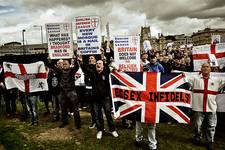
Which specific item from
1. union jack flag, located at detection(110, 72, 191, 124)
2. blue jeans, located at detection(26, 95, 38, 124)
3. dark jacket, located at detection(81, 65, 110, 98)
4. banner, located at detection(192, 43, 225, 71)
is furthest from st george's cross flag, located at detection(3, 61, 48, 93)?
banner, located at detection(192, 43, 225, 71)

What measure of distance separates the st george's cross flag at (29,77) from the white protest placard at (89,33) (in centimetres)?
219

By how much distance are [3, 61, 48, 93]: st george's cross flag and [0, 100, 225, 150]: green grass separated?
4.12 ft

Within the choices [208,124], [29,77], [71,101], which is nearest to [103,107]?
[71,101]

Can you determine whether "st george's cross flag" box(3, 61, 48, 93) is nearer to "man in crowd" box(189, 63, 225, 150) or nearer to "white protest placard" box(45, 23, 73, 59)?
"white protest placard" box(45, 23, 73, 59)

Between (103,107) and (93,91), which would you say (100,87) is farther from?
(103,107)

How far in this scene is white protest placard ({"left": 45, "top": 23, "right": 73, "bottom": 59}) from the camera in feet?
32.1

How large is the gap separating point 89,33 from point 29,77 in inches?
118

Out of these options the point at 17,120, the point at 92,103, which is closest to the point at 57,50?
the point at 92,103

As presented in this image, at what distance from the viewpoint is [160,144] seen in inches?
324

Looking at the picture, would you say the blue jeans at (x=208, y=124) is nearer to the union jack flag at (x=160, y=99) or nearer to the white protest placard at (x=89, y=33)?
the union jack flag at (x=160, y=99)

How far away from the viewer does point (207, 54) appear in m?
10.1

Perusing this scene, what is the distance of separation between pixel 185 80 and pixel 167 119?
0.96 m

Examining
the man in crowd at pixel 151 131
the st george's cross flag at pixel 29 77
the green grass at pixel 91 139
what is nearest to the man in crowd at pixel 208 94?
the green grass at pixel 91 139

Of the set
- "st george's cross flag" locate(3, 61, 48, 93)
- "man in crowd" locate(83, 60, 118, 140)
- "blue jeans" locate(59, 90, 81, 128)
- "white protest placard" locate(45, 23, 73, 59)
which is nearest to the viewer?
"man in crowd" locate(83, 60, 118, 140)
